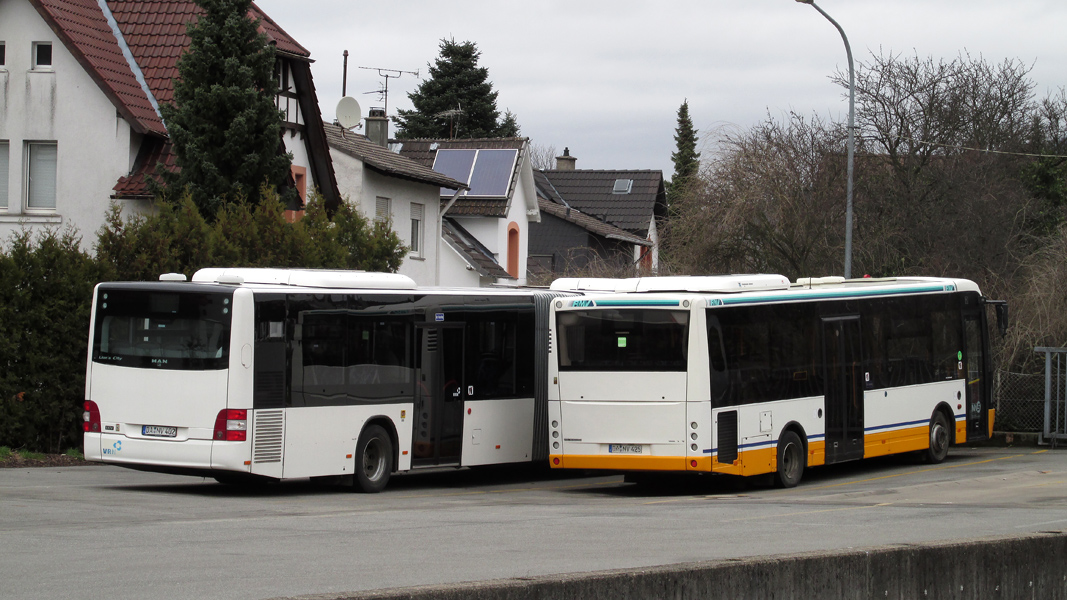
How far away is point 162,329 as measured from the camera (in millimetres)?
15969

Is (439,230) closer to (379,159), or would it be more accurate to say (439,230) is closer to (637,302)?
(379,159)

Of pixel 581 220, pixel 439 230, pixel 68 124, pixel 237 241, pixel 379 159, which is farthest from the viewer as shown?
pixel 581 220

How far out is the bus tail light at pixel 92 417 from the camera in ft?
53.3

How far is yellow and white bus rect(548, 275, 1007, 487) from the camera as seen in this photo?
56.6 ft

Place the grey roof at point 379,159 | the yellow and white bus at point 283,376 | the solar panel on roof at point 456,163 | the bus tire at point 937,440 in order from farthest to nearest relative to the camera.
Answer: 1. the solar panel on roof at point 456,163
2. the grey roof at point 379,159
3. the bus tire at point 937,440
4. the yellow and white bus at point 283,376

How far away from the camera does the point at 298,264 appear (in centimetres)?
2466

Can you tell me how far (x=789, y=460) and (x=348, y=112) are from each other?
81.5 ft

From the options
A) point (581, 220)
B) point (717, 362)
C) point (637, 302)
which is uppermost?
point (581, 220)

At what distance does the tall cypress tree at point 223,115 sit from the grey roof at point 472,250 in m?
18.5

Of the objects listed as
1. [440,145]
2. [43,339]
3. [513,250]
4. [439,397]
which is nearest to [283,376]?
[439,397]

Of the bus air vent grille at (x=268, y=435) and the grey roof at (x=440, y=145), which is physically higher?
the grey roof at (x=440, y=145)

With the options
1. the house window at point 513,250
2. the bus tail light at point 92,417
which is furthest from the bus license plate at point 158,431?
the house window at point 513,250

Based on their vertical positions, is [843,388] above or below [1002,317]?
below

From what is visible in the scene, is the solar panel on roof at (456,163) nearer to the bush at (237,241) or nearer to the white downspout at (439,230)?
the white downspout at (439,230)
